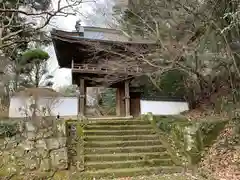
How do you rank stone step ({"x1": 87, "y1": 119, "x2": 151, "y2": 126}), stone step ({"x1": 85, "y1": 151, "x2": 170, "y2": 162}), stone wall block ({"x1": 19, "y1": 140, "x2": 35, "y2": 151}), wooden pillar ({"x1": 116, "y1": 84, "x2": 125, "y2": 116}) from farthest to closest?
wooden pillar ({"x1": 116, "y1": 84, "x2": 125, "y2": 116}) → stone step ({"x1": 87, "y1": 119, "x2": 151, "y2": 126}) → stone step ({"x1": 85, "y1": 151, "x2": 170, "y2": 162}) → stone wall block ({"x1": 19, "y1": 140, "x2": 35, "y2": 151})

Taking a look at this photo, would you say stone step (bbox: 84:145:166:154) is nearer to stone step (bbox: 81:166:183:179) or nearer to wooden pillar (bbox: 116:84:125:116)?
stone step (bbox: 81:166:183:179)

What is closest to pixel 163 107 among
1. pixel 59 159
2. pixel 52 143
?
Result: pixel 52 143

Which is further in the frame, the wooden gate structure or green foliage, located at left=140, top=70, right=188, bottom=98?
green foliage, located at left=140, top=70, right=188, bottom=98

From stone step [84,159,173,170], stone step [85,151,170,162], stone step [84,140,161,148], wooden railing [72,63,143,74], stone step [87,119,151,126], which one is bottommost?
stone step [84,159,173,170]

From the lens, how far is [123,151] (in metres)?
7.41

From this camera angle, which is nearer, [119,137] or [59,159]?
[59,159]

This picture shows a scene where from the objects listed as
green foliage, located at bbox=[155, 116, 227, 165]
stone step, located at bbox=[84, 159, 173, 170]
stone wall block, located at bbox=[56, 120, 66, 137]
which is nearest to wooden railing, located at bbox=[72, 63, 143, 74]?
green foliage, located at bbox=[155, 116, 227, 165]

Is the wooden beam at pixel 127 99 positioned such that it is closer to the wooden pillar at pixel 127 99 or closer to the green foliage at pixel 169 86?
the wooden pillar at pixel 127 99

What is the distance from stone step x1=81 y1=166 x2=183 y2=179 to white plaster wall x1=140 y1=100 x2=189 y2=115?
5.11 meters

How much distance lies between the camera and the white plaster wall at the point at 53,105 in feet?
31.9

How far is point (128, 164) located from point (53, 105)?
15.9ft

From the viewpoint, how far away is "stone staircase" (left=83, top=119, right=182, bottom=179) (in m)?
6.49

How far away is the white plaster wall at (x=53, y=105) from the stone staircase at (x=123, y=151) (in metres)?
2.33

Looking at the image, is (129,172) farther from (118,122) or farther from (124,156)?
(118,122)
